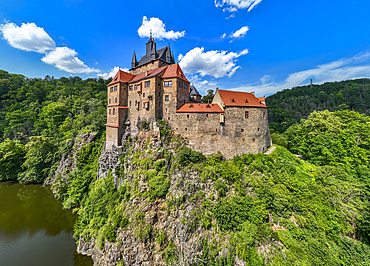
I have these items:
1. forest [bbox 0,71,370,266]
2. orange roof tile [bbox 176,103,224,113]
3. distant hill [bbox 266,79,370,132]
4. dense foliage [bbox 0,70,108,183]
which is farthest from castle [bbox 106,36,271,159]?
distant hill [bbox 266,79,370,132]

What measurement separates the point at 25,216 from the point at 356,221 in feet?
165

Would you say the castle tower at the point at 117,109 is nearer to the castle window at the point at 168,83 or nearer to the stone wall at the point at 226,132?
the castle window at the point at 168,83

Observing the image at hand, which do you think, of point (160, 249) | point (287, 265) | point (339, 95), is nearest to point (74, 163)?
point (160, 249)

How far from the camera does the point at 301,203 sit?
1734 cm

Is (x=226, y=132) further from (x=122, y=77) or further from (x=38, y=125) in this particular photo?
(x=38, y=125)

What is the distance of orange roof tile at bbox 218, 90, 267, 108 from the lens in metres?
22.6

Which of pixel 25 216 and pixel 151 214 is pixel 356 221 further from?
pixel 25 216

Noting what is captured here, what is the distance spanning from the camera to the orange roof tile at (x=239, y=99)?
22.6 meters

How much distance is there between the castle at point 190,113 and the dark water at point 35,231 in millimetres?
14938

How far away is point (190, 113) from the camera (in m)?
23.2

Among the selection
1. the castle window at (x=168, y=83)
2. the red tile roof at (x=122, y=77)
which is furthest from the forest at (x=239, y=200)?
the red tile roof at (x=122, y=77)

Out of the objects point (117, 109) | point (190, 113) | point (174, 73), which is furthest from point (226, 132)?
point (117, 109)

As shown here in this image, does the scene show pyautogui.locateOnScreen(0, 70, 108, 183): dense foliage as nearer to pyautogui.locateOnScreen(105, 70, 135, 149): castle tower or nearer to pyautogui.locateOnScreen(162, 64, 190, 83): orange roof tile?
pyautogui.locateOnScreen(105, 70, 135, 149): castle tower

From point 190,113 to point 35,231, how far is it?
30723 millimetres
